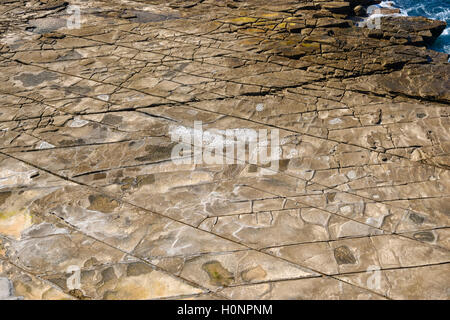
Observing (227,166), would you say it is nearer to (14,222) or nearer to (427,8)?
(14,222)

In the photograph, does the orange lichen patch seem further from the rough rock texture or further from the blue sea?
the blue sea

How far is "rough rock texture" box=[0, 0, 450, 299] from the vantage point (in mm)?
3391

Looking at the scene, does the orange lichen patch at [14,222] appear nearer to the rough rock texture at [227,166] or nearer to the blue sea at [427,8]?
the rough rock texture at [227,166]

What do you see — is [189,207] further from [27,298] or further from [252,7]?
[252,7]

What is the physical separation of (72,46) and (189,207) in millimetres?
4553

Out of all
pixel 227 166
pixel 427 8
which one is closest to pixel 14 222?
pixel 227 166

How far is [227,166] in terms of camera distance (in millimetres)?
4480

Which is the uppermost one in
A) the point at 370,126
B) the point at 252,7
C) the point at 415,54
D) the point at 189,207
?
the point at 252,7

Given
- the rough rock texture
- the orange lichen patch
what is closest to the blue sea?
the rough rock texture

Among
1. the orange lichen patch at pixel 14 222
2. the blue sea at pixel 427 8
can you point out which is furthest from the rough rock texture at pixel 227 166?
the blue sea at pixel 427 8

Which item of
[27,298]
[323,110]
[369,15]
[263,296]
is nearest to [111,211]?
[27,298]

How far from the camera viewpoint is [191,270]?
11.2 ft

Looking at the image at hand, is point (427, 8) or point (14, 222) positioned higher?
point (427, 8)

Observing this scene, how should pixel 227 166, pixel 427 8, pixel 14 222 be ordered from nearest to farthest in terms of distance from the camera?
pixel 14 222, pixel 227 166, pixel 427 8
